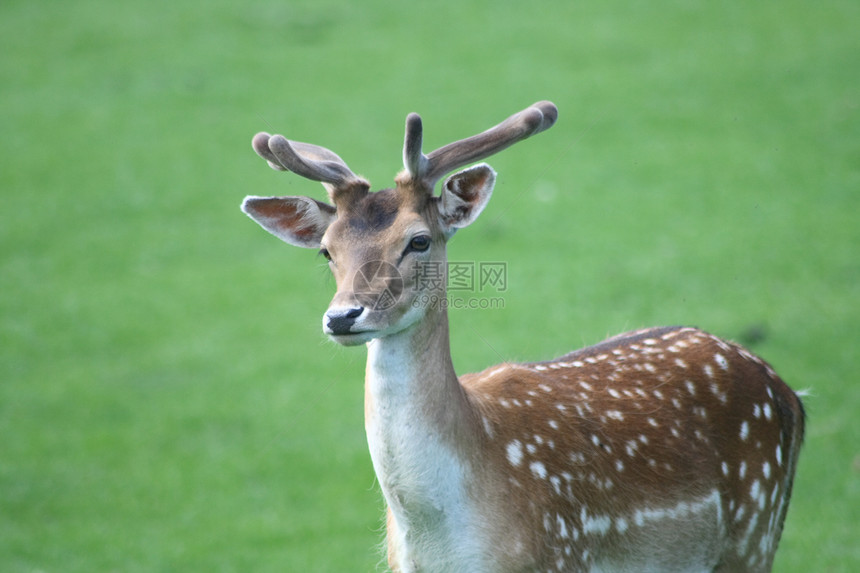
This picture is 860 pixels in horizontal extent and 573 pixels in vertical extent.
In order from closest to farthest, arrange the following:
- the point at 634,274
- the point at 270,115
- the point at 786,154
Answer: the point at 634,274 < the point at 786,154 < the point at 270,115

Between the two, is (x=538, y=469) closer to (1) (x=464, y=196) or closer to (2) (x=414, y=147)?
(1) (x=464, y=196)

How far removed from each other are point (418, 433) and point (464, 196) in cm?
106

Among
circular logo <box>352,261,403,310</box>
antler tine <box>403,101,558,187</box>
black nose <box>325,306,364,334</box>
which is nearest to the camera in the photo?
black nose <box>325,306,364,334</box>

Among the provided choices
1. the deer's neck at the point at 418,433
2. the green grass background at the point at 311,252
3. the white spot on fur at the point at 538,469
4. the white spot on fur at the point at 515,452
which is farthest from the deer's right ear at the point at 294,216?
the green grass background at the point at 311,252

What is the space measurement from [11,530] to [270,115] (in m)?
8.47

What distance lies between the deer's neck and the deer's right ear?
0.66 metres

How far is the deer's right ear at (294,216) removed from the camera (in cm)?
427

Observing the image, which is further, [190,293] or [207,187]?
[207,187]

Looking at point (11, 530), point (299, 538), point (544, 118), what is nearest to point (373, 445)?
point (544, 118)

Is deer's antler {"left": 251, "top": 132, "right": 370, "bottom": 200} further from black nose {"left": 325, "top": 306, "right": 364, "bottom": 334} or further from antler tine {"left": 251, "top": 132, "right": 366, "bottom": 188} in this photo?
black nose {"left": 325, "top": 306, "right": 364, "bottom": 334}

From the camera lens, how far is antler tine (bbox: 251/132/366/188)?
Answer: 12.8 feet

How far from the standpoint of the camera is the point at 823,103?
13555 millimetres

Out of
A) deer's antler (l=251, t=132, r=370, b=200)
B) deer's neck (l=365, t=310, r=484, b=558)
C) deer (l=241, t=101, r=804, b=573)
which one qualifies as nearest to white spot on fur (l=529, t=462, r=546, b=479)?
deer (l=241, t=101, r=804, b=573)

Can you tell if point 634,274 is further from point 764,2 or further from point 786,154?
point 764,2
